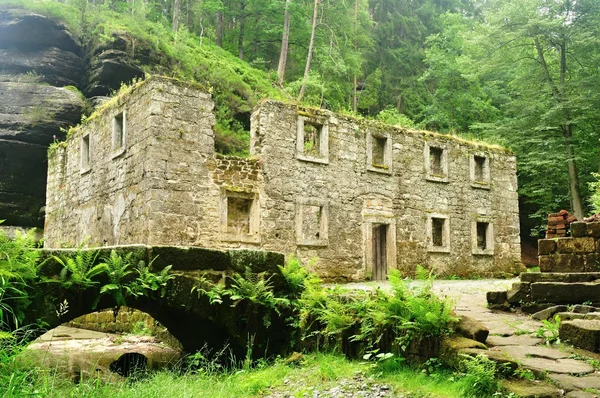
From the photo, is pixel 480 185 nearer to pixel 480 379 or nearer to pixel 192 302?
pixel 192 302

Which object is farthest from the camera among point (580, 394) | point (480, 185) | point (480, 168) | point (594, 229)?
point (480, 168)

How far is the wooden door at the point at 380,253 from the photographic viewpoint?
1811 cm

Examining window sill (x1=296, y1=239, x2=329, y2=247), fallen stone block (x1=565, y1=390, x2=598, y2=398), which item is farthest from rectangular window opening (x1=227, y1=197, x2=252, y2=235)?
fallen stone block (x1=565, y1=390, x2=598, y2=398)

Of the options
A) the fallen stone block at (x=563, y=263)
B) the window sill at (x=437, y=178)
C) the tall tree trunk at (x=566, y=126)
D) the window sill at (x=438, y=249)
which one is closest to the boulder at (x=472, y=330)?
the fallen stone block at (x=563, y=263)

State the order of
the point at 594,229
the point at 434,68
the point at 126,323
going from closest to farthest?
the point at 594,229 → the point at 126,323 → the point at 434,68

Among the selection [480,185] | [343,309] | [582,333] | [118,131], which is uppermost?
[118,131]

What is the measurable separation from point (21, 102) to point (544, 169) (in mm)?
22742

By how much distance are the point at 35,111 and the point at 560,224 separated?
1810 cm

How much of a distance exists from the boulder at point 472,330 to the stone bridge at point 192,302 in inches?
110

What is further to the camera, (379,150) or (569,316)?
(379,150)

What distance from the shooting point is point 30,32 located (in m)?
22.1

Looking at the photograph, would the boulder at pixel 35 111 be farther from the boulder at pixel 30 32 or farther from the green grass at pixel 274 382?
the green grass at pixel 274 382

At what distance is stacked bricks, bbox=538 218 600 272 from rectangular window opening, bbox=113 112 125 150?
1195cm

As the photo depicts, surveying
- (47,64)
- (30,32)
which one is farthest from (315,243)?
(30,32)
